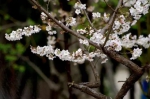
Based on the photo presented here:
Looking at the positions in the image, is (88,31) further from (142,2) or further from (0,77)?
(0,77)

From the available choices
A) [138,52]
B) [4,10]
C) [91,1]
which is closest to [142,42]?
[138,52]

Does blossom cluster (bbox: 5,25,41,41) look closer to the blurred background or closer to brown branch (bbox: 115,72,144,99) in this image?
brown branch (bbox: 115,72,144,99)

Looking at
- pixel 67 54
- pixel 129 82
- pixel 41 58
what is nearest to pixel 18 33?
pixel 67 54

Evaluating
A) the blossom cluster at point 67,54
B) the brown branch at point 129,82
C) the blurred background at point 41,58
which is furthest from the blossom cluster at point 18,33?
the blurred background at point 41,58

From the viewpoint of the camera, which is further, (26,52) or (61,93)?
(26,52)

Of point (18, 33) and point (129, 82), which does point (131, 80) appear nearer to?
point (129, 82)

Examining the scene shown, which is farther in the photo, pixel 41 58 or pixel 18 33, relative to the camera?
pixel 41 58

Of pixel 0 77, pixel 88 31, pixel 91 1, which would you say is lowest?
pixel 0 77

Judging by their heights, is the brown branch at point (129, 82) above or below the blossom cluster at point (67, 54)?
below

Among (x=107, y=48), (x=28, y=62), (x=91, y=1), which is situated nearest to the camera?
(x=107, y=48)

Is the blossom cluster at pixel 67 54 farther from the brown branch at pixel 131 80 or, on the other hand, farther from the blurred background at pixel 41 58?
the blurred background at pixel 41 58

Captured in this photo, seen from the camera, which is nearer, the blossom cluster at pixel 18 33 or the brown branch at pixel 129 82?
the brown branch at pixel 129 82
